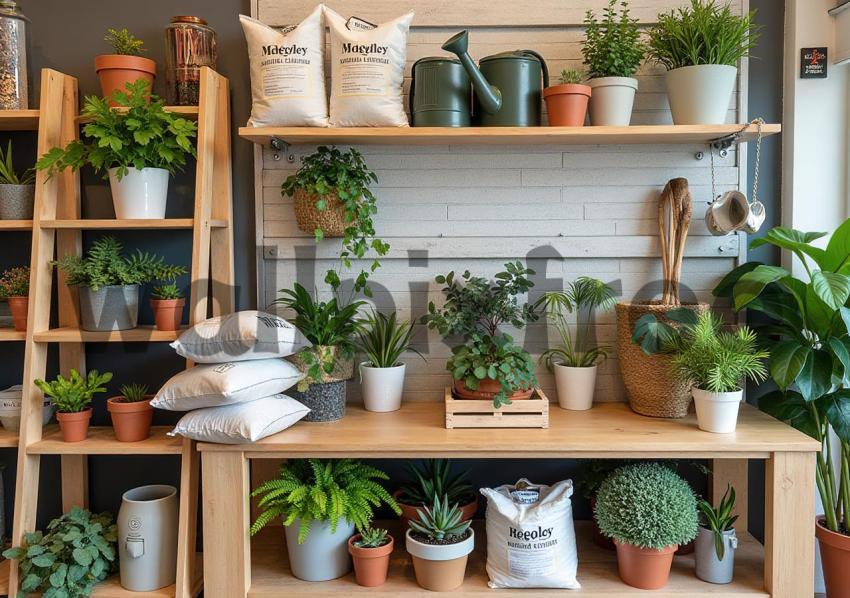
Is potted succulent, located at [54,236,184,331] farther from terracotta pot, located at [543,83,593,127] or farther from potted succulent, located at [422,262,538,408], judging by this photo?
terracotta pot, located at [543,83,593,127]

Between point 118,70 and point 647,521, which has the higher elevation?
point 118,70

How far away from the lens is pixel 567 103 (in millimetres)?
2223

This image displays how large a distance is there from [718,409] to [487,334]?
2.53 feet

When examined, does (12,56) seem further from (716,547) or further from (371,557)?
(716,547)

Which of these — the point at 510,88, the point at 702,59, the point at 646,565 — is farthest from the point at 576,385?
the point at 702,59

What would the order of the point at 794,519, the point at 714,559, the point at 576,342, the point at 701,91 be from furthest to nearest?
the point at 576,342
the point at 701,91
the point at 714,559
the point at 794,519

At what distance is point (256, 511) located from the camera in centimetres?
254

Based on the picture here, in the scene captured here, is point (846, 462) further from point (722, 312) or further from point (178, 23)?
point (178, 23)

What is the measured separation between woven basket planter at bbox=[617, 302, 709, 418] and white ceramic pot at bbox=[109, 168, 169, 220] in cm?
161

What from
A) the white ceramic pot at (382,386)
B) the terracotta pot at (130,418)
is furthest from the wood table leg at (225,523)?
the white ceramic pot at (382,386)

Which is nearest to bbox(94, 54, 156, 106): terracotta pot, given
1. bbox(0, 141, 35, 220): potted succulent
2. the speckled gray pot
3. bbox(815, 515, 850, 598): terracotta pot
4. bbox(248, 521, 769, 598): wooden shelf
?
bbox(0, 141, 35, 220): potted succulent

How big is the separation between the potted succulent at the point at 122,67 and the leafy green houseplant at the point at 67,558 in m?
1.41

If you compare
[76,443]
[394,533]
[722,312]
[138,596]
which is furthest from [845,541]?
[76,443]

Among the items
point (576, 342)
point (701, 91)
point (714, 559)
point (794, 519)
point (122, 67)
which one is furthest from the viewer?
point (576, 342)
